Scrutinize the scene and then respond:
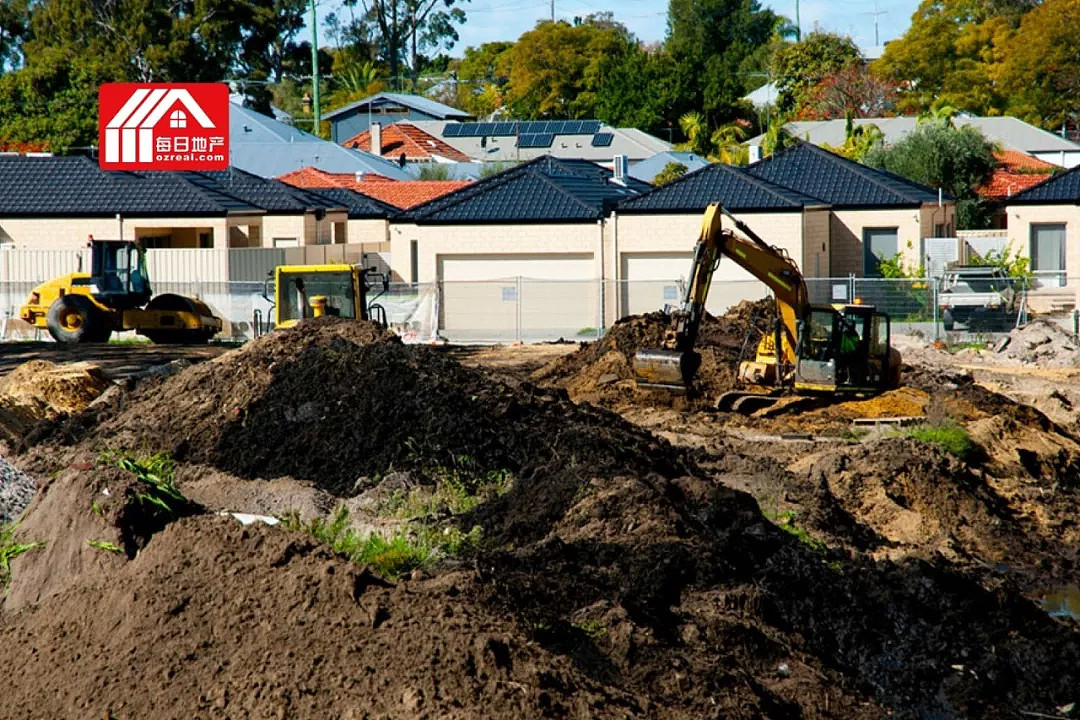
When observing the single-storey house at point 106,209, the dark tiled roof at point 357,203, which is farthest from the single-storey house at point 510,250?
the dark tiled roof at point 357,203

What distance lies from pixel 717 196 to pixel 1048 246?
8787 millimetres

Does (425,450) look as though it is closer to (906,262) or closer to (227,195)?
(906,262)

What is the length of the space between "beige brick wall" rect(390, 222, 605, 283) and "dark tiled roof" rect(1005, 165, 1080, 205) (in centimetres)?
1087

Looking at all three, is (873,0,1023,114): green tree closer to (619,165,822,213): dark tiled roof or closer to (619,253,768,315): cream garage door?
(619,165,822,213): dark tiled roof

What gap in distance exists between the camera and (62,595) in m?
9.71

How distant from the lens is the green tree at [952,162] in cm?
5506

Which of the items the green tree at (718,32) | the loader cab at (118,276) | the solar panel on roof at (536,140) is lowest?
the loader cab at (118,276)

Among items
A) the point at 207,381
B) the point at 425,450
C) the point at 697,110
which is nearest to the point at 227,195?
the point at 207,381

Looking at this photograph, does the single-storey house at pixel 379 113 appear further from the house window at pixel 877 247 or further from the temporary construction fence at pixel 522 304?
the temporary construction fence at pixel 522 304

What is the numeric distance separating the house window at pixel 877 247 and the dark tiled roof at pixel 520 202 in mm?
6662

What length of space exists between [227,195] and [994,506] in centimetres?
3130

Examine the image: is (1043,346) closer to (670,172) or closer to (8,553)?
→ (8,553)

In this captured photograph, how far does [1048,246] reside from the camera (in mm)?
40500

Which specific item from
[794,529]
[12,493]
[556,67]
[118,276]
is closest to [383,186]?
[118,276]
